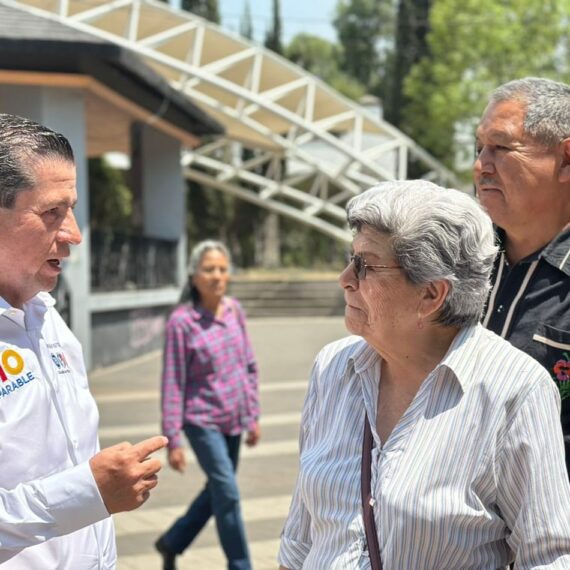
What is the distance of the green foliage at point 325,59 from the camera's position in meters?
70.7

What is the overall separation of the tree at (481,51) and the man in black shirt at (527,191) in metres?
35.3

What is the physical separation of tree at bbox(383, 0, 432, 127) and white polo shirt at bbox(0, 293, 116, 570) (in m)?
48.1

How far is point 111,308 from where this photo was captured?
51.3 feet

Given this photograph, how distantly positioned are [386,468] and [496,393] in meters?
0.30

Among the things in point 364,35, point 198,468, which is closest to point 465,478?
point 198,468

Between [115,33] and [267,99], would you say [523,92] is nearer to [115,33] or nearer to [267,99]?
[267,99]

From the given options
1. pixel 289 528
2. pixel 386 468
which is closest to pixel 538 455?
pixel 386 468

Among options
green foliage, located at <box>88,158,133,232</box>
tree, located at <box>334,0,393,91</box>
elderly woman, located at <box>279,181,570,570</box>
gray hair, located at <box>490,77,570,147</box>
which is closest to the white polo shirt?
elderly woman, located at <box>279,181,570,570</box>

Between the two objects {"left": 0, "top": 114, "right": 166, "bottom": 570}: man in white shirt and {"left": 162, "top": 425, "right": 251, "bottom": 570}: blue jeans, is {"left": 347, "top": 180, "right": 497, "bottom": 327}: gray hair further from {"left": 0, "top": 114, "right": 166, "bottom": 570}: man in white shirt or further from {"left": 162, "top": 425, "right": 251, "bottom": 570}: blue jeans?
{"left": 162, "top": 425, "right": 251, "bottom": 570}: blue jeans

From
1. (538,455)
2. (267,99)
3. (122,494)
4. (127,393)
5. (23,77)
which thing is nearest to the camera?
(538,455)

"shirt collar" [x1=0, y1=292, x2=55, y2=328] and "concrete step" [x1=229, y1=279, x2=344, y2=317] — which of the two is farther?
"concrete step" [x1=229, y1=279, x2=344, y2=317]

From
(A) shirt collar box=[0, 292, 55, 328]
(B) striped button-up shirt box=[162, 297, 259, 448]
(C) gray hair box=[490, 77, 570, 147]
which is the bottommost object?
(B) striped button-up shirt box=[162, 297, 259, 448]

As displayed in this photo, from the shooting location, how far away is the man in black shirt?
2732 mm

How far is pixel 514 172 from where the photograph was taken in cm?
280
